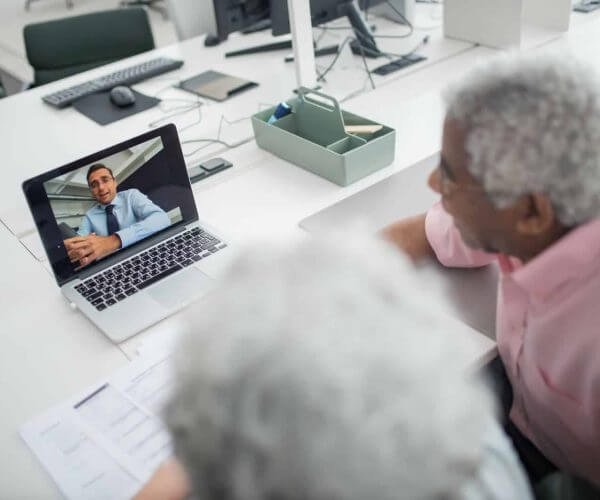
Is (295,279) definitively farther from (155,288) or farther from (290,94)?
(290,94)

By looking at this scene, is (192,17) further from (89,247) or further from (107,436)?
(107,436)

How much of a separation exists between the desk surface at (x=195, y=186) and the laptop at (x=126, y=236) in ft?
0.14

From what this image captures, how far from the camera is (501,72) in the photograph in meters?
0.76

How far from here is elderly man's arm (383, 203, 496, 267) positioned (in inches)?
41.9

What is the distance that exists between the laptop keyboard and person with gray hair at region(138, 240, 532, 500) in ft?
2.23

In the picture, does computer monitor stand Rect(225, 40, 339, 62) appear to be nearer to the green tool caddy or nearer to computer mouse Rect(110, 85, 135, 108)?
computer mouse Rect(110, 85, 135, 108)

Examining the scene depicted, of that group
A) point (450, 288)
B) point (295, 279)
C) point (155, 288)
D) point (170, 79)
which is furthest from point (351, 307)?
point (170, 79)

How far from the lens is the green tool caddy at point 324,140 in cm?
138

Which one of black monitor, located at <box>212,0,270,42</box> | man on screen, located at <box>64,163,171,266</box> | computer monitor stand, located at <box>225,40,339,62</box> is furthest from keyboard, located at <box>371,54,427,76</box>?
man on screen, located at <box>64,163,171,266</box>

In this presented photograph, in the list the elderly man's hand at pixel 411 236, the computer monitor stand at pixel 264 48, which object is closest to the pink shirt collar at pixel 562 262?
the elderly man's hand at pixel 411 236

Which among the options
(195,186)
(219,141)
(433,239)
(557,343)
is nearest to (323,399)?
(557,343)

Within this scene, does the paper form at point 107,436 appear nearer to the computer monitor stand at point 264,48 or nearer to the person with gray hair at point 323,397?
the person with gray hair at point 323,397

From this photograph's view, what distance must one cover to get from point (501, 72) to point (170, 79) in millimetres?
1554

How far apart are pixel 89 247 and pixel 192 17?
5.08 ft
